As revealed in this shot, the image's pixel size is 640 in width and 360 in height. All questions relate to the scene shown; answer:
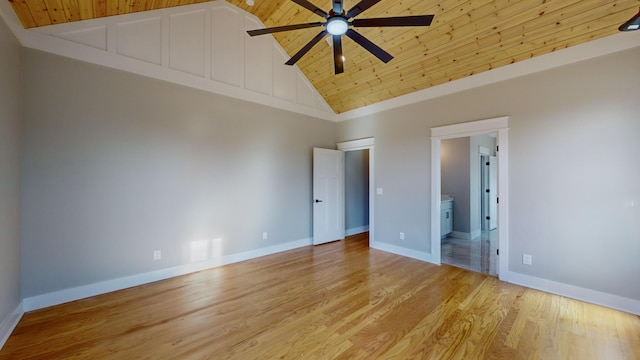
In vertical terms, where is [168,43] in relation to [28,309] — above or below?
above

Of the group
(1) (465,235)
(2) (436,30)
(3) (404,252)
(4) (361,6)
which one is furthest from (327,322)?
(1) (465,235)

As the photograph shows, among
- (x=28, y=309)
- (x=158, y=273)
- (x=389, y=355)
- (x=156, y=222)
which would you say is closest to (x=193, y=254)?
(x=158, y=273)

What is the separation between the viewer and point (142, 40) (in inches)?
129

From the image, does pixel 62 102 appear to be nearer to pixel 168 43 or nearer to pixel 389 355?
pixel 168 43

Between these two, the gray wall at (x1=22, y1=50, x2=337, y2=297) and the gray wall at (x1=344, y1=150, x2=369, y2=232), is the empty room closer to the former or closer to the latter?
the gray wall at (x1=22, y1=50, x2=337, y2=297)

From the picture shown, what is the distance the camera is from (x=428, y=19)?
1.89m

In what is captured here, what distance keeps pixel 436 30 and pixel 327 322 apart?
369 centimetres

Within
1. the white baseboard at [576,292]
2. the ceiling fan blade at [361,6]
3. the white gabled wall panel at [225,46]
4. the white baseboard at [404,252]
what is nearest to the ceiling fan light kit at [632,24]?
the ceiling fan blade at [361,6]

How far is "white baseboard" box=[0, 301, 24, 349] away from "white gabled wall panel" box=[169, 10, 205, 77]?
319 cm

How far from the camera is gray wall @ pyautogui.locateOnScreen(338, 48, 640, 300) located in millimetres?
2602

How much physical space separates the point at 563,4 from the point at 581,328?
315 cm

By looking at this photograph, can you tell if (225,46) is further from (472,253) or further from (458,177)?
(472,253)

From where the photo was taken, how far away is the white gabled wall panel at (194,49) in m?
2.93

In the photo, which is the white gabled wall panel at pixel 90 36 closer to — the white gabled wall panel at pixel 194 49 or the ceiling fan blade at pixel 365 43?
the white gabled wall panel at pixel 194 49
